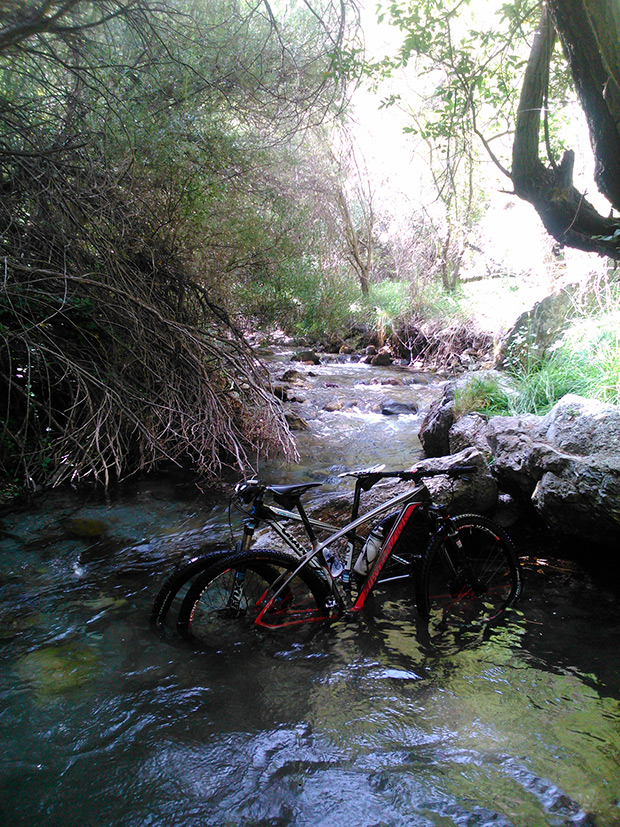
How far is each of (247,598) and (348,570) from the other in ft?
2.11

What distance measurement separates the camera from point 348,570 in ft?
10.2

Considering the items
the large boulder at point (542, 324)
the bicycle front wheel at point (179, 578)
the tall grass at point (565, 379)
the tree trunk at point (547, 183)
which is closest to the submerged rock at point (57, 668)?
the bicycle front wheel at point (179, 578)

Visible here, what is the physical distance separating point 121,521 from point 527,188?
510 centimetres

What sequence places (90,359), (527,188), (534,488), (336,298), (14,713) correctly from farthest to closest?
(336,298) → (90,359) → (527,188) → (534,488) → (14,713)

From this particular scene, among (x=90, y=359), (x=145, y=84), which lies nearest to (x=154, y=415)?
(x=90, y=359)

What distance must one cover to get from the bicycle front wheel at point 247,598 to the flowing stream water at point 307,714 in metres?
0.10

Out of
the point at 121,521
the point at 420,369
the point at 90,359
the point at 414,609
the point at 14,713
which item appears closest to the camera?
the point at 14,713

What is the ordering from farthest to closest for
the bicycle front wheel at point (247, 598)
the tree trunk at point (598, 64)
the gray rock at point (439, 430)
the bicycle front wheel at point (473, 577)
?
the gray rock at point (439, 430), the tree trunk at point (598, 64), the bicycle front wheel at point (473, 577), the bicycle front wheel at point (247, 598)

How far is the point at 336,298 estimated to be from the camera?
33.1ft

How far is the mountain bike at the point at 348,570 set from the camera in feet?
9.20

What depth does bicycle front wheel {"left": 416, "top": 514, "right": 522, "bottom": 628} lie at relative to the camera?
10.1ft

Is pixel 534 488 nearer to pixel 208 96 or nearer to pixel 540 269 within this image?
pixel 208 96

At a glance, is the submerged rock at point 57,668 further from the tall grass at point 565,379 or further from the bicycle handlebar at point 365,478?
the tall grass at point 565,379

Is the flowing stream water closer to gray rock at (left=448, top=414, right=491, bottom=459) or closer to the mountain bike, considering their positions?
the mountain bike
